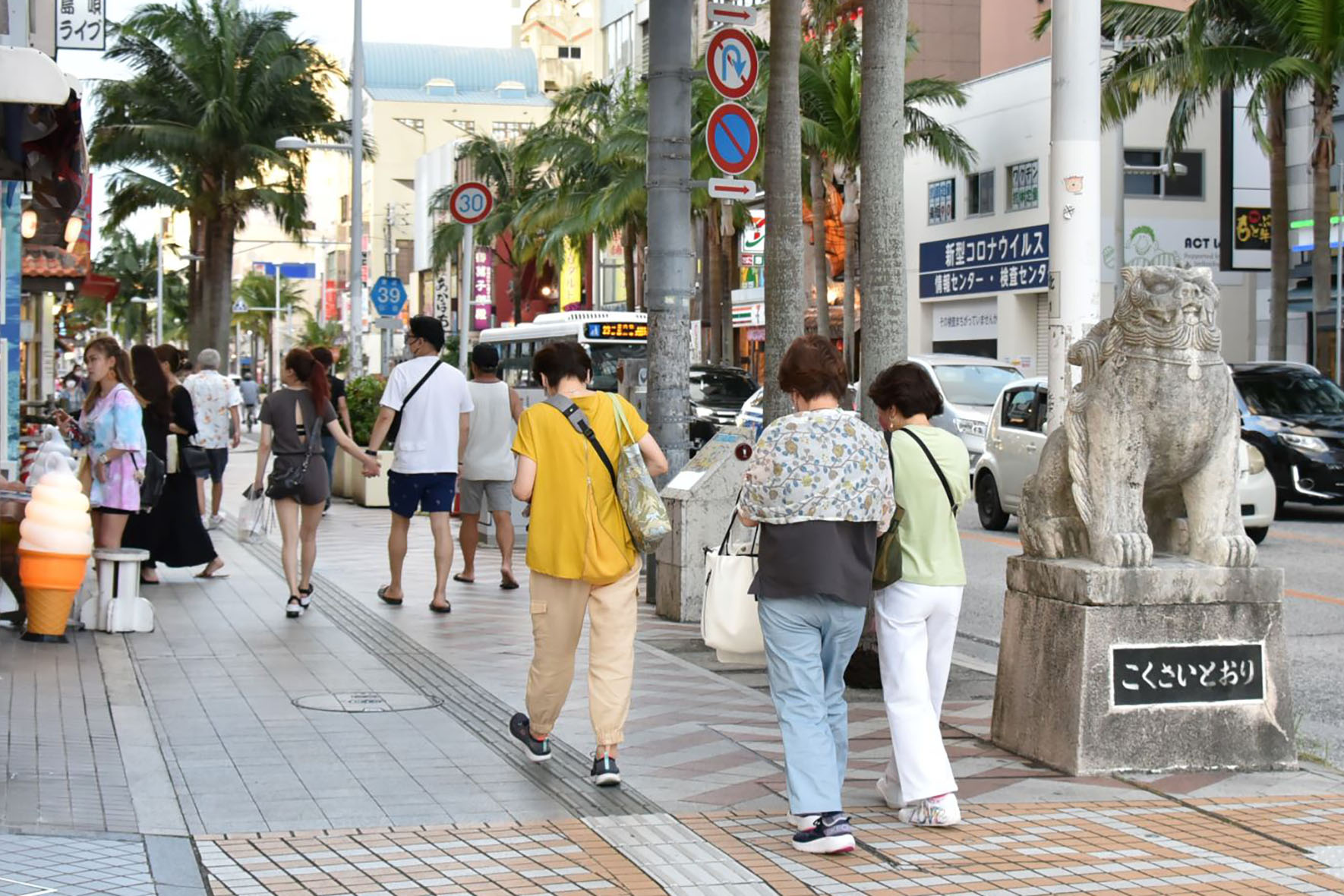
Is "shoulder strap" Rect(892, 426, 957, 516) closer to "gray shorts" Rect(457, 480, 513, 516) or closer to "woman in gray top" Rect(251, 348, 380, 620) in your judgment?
"woman in gray top" Rect(251, 348, 380, 620)

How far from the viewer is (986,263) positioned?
42406 mm

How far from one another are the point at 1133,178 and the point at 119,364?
32.7 meters

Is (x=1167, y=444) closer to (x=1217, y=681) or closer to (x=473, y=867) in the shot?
(x=1217, y=681)

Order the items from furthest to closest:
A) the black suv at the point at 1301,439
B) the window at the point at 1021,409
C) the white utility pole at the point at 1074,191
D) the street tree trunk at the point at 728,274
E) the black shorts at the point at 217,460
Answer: the street tree trunk at the point at 728,274, the black suv at the point at 1301,439, the window at the point at 1021,409, the black shorts at the point at 217,460, the white utility pole at the point at 1074,191

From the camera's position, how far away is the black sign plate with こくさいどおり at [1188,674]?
702 centimetres

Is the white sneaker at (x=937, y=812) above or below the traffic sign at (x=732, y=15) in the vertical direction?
below

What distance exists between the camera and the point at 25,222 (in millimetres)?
17891

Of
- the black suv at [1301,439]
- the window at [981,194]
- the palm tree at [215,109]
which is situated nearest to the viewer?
the black suv at [1301,439]

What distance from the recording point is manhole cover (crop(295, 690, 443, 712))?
27.7 ft

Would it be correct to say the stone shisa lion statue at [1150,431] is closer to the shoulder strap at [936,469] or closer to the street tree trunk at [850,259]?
the shoulder strap at [936,469]

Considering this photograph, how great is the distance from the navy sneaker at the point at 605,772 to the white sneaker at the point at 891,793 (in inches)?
40.6

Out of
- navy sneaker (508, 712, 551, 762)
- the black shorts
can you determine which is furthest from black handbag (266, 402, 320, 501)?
the black shorts

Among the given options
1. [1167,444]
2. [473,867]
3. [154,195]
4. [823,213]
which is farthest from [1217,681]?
[154,195]

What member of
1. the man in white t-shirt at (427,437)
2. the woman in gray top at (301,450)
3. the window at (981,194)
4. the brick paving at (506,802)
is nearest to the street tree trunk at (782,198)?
the man in white t-shirt at (427,437)
